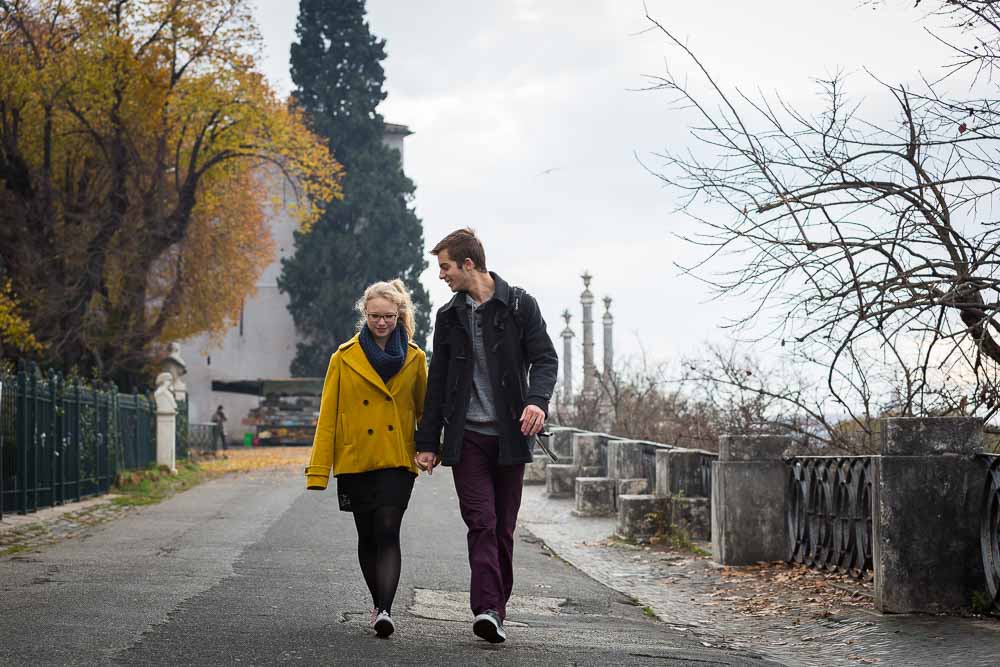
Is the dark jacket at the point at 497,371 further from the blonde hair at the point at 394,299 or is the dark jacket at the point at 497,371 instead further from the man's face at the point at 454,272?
the blonde hair at the point at 394,299

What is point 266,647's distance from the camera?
20.9 ft

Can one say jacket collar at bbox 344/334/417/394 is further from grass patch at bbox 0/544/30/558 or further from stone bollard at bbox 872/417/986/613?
grass patch at bbox 0/544/30/558

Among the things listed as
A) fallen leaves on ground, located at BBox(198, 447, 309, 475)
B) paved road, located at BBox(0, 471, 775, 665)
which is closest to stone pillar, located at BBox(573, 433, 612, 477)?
paved road, located at BBox(0, 471, 775, 665)

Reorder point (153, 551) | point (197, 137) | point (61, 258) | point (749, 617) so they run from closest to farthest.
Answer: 1. point (749, 617)
2. point (153, 551)
3. point (61, 258)
4. point (197, 137)

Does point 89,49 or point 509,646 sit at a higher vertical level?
point 89,49

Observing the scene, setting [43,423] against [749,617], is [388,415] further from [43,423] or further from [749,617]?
[43,423]

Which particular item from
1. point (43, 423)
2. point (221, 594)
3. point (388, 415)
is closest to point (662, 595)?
point (221, 594)

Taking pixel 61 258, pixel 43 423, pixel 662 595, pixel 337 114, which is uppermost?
pixel 337 114

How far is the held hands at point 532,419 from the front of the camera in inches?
266

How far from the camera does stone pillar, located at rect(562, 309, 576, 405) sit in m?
36.1

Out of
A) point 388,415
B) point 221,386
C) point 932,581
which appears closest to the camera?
point 388,415

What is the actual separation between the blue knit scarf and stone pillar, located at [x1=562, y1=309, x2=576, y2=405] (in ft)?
90.6

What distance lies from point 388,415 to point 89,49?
26.2 metres

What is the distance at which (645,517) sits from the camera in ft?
47.4
